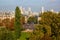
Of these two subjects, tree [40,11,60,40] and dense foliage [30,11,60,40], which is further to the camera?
tree [40,11,60,40]

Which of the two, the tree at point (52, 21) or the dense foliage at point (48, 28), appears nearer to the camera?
the dense foliage at point (48, 28)

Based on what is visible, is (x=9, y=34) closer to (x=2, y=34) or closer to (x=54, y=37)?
(x=2, y=34)

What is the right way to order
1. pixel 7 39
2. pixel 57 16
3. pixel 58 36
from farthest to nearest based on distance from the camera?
pixel 57 16
pixel 58 36
pixel 7 39

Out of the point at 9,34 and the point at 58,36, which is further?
the point at 58,36

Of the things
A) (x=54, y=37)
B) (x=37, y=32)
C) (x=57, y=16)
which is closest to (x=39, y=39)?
(x=37, y=32)

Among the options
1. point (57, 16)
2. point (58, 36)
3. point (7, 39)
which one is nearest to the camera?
point (7, 39)

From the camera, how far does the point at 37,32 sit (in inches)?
483

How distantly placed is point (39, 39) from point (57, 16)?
101 inches

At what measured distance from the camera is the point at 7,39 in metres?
12.0

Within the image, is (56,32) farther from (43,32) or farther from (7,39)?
(7,39)

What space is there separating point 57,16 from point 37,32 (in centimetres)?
248

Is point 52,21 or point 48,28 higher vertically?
point 52,21

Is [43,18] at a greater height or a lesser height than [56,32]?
greater

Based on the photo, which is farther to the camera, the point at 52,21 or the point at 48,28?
the point at 52,21
